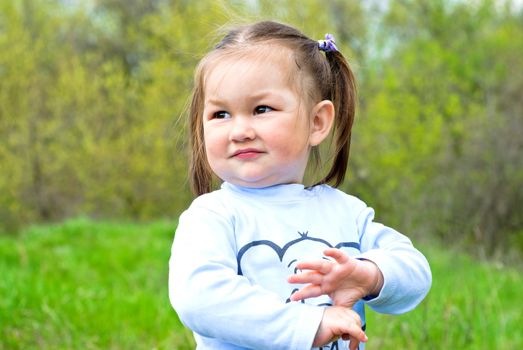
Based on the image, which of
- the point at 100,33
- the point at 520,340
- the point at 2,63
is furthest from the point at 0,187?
the point at 520,340

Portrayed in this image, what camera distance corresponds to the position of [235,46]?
207cm

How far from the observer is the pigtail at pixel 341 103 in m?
2.25

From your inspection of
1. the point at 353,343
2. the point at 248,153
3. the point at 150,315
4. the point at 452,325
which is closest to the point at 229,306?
the point at 353,343

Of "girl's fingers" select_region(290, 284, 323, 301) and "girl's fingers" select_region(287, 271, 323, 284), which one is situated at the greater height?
"girl's fingers" select_region(287, 271, 323, 284)

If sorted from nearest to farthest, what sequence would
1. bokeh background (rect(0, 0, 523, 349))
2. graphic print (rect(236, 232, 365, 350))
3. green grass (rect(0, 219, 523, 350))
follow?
graphic print (rect(236, 232, 365, 350))
green grass (rect(0, 219, 523, 350))
bokeh background (rect(0, 0, 523, 349))

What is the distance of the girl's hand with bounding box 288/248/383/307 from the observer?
5.76 feet

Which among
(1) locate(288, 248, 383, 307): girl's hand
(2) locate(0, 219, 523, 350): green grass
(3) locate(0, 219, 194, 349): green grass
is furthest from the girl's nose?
(3) locate(0, 219, 194, 349): green grass

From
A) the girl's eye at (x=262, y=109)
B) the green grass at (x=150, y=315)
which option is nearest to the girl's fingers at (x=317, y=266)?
the girl's eye at (x=262, y=109)

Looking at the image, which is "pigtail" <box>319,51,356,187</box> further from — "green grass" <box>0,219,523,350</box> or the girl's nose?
"green grass" <box>0,219,523,350</box>

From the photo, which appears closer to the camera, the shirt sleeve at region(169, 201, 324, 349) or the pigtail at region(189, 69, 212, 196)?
the shirt sleeve at region(169, 201, 324, 349)

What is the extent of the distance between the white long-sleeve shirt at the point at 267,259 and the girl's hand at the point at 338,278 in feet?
0.11

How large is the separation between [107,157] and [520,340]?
560 inches

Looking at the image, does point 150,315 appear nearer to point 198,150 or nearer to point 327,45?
point 198,150

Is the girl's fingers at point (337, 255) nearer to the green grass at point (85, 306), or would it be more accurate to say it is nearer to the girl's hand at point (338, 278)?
the girl's hand at point (338, 278)
